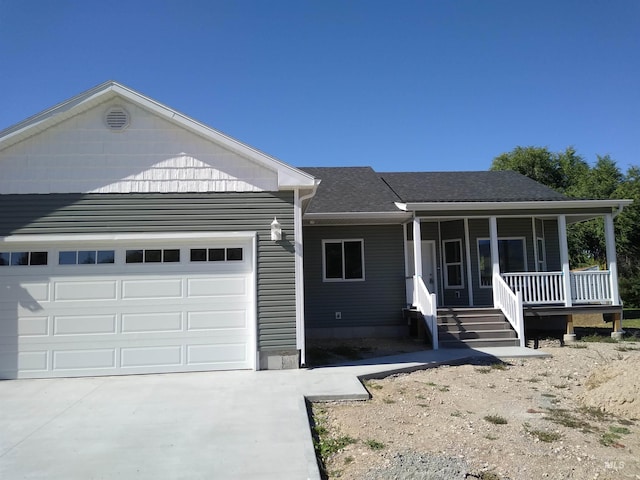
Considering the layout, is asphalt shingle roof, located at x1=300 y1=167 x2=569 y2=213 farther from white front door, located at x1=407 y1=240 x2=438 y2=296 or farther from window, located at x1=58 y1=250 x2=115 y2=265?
window, located at x1=58 y1=250 x2=115 y2=265

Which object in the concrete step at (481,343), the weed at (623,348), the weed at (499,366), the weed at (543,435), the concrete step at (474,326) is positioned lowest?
the weed at (543,435)

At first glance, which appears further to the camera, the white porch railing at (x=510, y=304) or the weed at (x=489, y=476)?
the white porch railing at (x=510, y=304)

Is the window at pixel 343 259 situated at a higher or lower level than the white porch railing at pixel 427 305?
higher

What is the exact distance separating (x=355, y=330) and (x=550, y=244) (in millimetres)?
6538

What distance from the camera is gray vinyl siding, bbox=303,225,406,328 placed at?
12.3 meters

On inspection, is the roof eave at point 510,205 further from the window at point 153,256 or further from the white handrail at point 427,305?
the window at point 153,256

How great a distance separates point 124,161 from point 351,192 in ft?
23.2

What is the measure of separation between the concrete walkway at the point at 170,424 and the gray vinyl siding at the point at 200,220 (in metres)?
1.07

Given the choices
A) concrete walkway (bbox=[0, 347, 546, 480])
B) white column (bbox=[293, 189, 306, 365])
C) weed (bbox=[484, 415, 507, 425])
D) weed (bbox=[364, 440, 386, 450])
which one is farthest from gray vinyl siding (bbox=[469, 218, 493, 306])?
weed (bbox=[364, 440, 386, 450])

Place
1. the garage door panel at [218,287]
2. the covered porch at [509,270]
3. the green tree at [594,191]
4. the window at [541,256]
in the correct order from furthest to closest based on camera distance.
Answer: the green tree at [594,191]
the window at [541,256]
the covered porch at [509,270]
the garage door panel at [218,287]

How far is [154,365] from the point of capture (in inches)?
315

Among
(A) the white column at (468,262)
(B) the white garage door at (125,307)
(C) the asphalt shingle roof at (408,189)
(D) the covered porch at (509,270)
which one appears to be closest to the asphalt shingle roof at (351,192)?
(C) the asphalt shingle roof at (408,189)

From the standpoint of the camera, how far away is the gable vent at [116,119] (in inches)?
319

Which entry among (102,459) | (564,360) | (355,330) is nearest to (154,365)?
(102,459)
